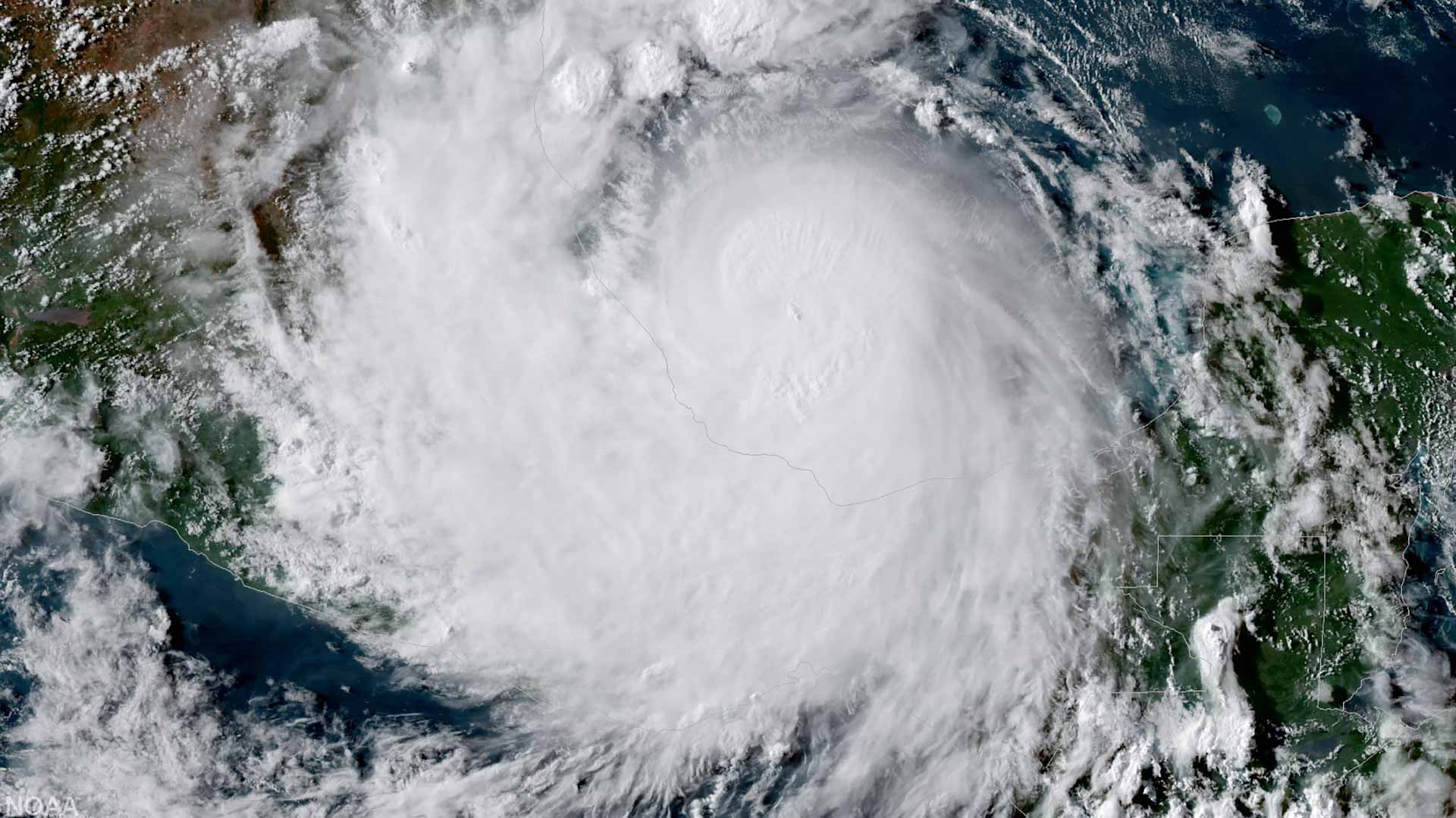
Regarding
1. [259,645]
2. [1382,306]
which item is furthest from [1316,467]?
[259,645]

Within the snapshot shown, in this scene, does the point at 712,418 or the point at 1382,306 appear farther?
the point at 1382,306

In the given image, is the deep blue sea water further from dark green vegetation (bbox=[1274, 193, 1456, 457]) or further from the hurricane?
dark green vegetation (bbox=[1274, 193, 1456, 457])

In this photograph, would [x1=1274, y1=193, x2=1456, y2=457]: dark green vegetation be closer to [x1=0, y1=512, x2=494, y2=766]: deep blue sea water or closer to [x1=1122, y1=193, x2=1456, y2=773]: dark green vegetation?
[x1=1122, y1=193, x2=1456, y2=773]: dark green vegetation
